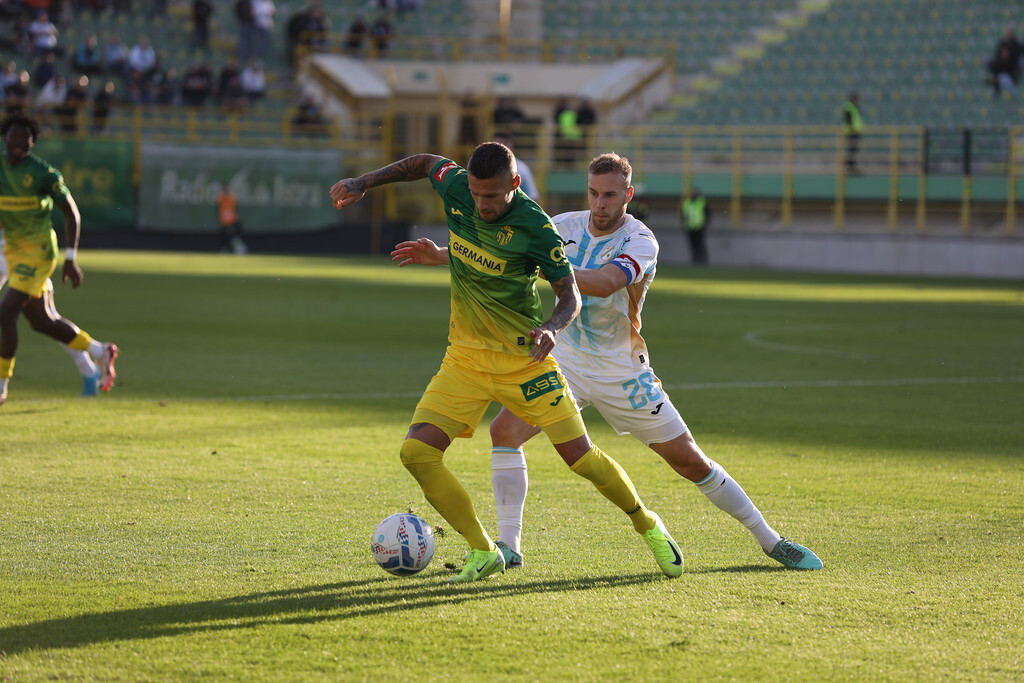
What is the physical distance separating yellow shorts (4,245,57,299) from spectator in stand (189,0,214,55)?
2962 cm

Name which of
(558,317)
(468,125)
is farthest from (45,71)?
(558,317)

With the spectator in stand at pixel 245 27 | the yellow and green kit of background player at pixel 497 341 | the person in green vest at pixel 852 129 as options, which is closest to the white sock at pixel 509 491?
the yellow and green kit of background player at pixel 497 341

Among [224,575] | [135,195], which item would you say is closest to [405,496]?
[224,575]

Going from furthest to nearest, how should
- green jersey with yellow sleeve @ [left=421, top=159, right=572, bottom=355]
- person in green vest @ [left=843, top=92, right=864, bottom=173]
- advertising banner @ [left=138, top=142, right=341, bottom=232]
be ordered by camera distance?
advertising banner @ [left=138, top=142, right=341, bottom=232] → person in green vest @ [left=843, top=92, right=864, bottom=173] → green jersey with yellow sleeve @ [left=421, top=159, right=572, bottom=355]

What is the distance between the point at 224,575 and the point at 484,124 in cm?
3379

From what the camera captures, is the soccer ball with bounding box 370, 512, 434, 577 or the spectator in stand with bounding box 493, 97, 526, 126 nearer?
the soccer ball with bounding box 370, 512, 434, 577

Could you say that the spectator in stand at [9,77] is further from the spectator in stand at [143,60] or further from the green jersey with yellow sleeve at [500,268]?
the green jersey with yellow sleeve at [500,268]

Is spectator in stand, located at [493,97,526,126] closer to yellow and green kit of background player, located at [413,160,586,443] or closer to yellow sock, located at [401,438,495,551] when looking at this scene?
yellow and green kit of background player, located at [413,160,586,443]

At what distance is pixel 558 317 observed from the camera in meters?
5.40

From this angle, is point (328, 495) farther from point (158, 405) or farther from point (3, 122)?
point (3, 122)

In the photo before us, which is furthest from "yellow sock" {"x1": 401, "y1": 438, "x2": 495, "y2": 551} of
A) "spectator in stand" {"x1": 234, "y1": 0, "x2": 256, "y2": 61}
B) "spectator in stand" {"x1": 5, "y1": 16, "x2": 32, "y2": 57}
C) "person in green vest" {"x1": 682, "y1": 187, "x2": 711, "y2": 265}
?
"spectator in stand" {"x1": 234, "y1": 0, "x2": 256, "y2": 61}

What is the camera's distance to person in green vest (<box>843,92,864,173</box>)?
3272cm

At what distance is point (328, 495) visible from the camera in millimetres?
7336

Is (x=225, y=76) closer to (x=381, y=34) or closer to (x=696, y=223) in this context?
(x=381, y=34)
